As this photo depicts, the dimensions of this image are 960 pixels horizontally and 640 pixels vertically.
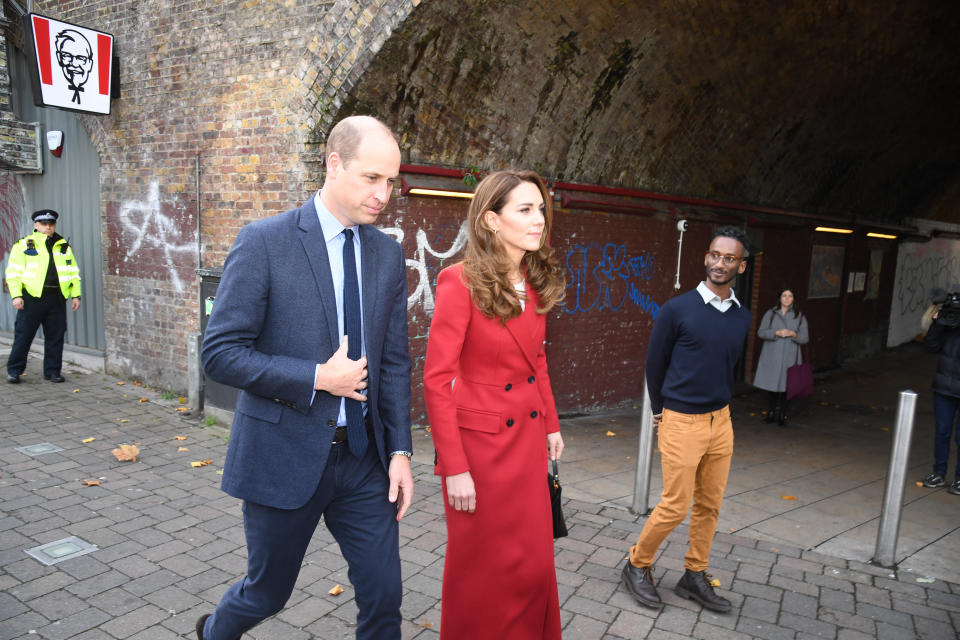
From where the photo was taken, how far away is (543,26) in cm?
691

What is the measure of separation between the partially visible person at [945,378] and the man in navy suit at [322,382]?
6007mm

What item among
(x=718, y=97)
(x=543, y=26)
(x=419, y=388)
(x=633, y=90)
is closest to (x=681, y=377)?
(x=419, y=388)

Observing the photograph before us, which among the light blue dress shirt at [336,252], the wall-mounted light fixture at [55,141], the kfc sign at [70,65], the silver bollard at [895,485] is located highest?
the kfc sign at [70,65]

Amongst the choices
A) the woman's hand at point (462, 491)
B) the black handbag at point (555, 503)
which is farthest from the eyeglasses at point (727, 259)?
the woman's hand at point (462, 491)

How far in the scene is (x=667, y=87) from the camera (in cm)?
852

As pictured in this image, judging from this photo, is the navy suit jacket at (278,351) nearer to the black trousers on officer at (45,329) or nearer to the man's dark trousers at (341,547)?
the man's dark trousers at (341,547)

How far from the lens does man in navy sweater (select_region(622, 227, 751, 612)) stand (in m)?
3.71

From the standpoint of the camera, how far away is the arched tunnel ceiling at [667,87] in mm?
6648

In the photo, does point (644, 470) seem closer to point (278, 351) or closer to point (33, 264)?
point (278, 351)

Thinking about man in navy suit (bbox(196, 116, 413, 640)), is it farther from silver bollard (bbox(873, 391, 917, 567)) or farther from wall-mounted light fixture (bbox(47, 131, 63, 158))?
wall-mounted light fixture (bbox(47, 131, 63, 158))

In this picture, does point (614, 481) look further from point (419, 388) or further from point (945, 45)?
point (945, 45)

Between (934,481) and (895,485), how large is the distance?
2.71 metres

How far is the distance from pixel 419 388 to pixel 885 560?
443 centimetres

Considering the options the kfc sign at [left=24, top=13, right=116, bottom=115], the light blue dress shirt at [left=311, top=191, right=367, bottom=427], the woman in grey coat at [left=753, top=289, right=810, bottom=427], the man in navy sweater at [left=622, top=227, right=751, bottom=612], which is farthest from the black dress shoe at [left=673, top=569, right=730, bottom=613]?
Answer: the kfc sign at [left=24, top=13, right=116, bottom=115]
